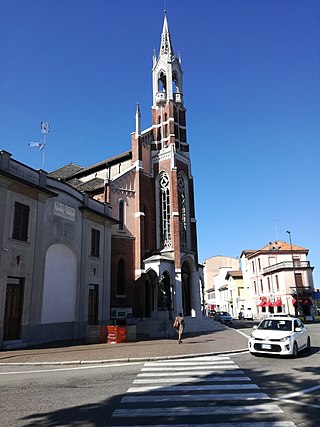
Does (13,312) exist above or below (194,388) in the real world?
above

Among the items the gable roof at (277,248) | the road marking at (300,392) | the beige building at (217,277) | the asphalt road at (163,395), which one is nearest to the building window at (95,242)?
the asphalt road at (163,395)

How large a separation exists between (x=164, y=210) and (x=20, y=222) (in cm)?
1695

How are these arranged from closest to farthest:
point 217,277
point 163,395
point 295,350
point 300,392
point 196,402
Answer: point 196,402
point 163,395
point 300,392
point 295,350
point 217,277

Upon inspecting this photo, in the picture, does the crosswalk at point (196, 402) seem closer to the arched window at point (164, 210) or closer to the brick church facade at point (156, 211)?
the brick church facade at point (156, 211)

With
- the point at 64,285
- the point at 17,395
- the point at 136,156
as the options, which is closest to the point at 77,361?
the point at 17,395

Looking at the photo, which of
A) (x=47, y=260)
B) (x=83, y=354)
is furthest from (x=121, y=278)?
(x=83, y=354)

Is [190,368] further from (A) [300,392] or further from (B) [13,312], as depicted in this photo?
(B) [13,312]

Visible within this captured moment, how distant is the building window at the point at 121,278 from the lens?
2839cm

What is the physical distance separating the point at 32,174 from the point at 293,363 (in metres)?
15.0

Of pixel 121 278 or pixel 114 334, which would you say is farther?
pixel 121 278

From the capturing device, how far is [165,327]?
Result: 76.6 ft

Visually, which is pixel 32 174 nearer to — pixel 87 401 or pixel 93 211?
pixel 93 211

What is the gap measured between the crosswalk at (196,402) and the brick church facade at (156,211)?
17.2 meters

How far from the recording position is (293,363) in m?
10.9
